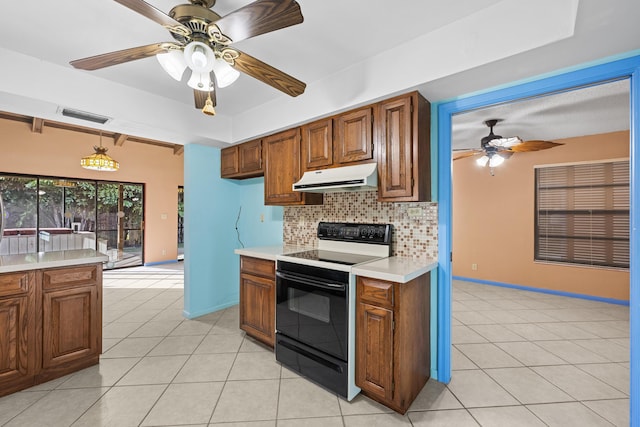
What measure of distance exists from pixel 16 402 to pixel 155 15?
2.64 m

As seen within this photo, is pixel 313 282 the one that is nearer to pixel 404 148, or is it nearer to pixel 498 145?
pixel 404 148

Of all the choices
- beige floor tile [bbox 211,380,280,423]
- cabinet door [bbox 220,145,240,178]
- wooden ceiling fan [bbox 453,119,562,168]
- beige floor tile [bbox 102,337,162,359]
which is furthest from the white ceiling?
beige floor tile [bbox 211,380,280,423]

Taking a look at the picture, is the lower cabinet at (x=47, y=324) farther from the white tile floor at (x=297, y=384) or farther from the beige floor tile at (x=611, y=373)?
the beige floor tile at (x=611, y=373)

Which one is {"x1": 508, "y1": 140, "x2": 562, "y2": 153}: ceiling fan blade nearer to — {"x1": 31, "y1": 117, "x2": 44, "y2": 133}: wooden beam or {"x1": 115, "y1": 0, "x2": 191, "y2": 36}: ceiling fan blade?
{"x1": 115, "y1": 0, "x2": 191, "y2": 36}: ceiling fan blade

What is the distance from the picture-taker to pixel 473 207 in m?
5.28

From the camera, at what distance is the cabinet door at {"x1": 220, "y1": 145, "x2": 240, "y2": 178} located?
3.51m

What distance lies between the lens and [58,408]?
1807 millimetres

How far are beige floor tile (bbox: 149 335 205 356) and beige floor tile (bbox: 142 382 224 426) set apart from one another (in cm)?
57

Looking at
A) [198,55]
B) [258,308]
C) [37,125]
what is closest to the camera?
[198,55]

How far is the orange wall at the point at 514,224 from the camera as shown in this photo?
4.08 meters

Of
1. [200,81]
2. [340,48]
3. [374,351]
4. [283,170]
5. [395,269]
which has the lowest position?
[374,351]

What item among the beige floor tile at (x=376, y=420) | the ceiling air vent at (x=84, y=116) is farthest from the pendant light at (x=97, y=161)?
the beige floor tile at (x=376, y=420)

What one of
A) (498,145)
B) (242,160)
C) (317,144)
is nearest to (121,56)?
(317,144)

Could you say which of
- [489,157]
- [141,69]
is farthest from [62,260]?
[489,157]
